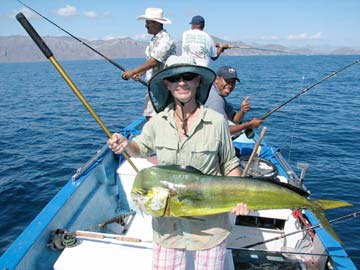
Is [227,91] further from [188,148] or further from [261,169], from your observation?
[188,148]

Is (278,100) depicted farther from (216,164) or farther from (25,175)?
(216,164)

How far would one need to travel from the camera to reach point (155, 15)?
6.05m

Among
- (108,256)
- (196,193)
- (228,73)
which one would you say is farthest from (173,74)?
(228,73)

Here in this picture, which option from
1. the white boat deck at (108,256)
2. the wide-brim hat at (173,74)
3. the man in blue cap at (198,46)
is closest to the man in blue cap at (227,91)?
the man in blue cap at (198,46)

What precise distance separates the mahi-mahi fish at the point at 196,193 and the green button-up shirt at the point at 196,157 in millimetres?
192

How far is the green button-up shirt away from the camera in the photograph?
2.66 metres

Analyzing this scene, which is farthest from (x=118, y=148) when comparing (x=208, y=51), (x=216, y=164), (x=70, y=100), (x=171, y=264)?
(x=70, y=100)

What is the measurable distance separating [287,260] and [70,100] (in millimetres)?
25892

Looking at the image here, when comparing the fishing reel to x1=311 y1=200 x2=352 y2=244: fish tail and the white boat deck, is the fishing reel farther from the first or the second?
x1=311 y1=200 x2=352 y2=244: fish tail

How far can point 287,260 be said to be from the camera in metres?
3.95

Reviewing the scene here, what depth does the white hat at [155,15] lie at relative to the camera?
598 centimetres

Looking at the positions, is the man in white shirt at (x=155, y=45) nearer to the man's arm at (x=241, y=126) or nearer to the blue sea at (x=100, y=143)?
the man's arm at (x=241, y=126)

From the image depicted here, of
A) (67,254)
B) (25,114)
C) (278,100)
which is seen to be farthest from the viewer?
(278,100)

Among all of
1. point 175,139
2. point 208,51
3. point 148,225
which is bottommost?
point 148,225
